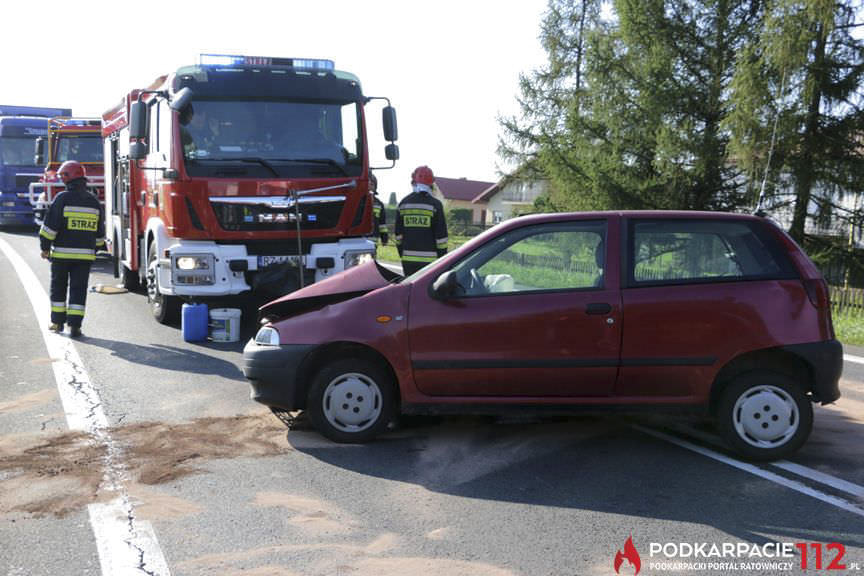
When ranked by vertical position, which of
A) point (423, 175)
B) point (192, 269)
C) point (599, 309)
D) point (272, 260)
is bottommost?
point (599, 309)

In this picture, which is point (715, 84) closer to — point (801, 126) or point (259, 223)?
point (801, 126)

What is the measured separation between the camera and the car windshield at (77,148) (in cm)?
2347

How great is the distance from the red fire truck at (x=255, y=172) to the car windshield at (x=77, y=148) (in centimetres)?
1394

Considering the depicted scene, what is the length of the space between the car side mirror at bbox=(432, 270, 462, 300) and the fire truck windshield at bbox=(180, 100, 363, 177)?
481 centimetres

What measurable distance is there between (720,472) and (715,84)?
18.1 m

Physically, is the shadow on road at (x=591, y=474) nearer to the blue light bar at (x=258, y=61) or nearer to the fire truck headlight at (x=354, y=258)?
the fire truck headlight at (x=354, y=258)

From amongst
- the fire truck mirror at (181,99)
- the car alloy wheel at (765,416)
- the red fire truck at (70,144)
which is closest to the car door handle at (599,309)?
the car alloy wheel at (765,416)

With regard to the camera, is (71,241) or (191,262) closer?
(191,262)

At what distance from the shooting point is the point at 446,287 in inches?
222

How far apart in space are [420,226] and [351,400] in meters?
4.24

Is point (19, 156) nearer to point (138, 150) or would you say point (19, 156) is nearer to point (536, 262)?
point (138, 150)

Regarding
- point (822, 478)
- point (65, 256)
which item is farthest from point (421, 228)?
point (822, 478)

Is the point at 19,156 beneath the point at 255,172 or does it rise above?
above

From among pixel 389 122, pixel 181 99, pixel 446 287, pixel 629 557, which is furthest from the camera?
pixel 389 122
